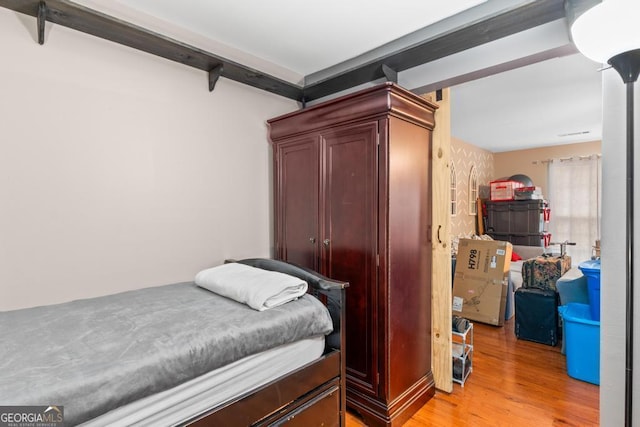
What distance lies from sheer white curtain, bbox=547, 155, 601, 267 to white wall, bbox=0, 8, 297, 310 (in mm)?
6124

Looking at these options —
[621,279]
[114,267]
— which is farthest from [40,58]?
[621,279]

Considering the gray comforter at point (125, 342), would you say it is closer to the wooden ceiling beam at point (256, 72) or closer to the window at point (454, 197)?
the wooden ceiling beam at point (256, 72)

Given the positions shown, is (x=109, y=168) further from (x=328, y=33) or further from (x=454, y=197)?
(x=454, y=197)

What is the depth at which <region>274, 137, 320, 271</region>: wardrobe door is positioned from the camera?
91.0 inches

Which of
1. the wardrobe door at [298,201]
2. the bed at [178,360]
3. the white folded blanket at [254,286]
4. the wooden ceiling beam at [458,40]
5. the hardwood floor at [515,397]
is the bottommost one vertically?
the hardwood floor at [515,397]

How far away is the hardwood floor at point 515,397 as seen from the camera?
2.05 metres

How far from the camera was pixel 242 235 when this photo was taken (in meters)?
2.56

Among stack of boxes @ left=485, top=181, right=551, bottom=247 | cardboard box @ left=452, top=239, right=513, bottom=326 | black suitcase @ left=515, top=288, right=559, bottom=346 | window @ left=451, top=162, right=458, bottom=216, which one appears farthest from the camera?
stack of boxes @ left=485, top=181, right=551, bottom=247

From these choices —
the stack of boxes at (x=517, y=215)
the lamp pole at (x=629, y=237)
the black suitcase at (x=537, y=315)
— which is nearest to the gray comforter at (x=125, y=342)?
the lamp pole at (x=629, y=237)

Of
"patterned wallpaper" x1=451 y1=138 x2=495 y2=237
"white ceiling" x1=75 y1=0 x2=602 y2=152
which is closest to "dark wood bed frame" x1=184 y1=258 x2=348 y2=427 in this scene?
"white ceiling" x1=75 y1=0 x2=602 y2=152

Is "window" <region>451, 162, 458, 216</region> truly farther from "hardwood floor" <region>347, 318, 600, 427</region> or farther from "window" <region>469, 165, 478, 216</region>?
"hardwood floor" <region>347, 318, 600, 427</region>

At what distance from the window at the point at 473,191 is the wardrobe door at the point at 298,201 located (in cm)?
450

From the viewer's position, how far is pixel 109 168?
1921 mm

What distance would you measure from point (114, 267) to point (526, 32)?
271 centimetres
